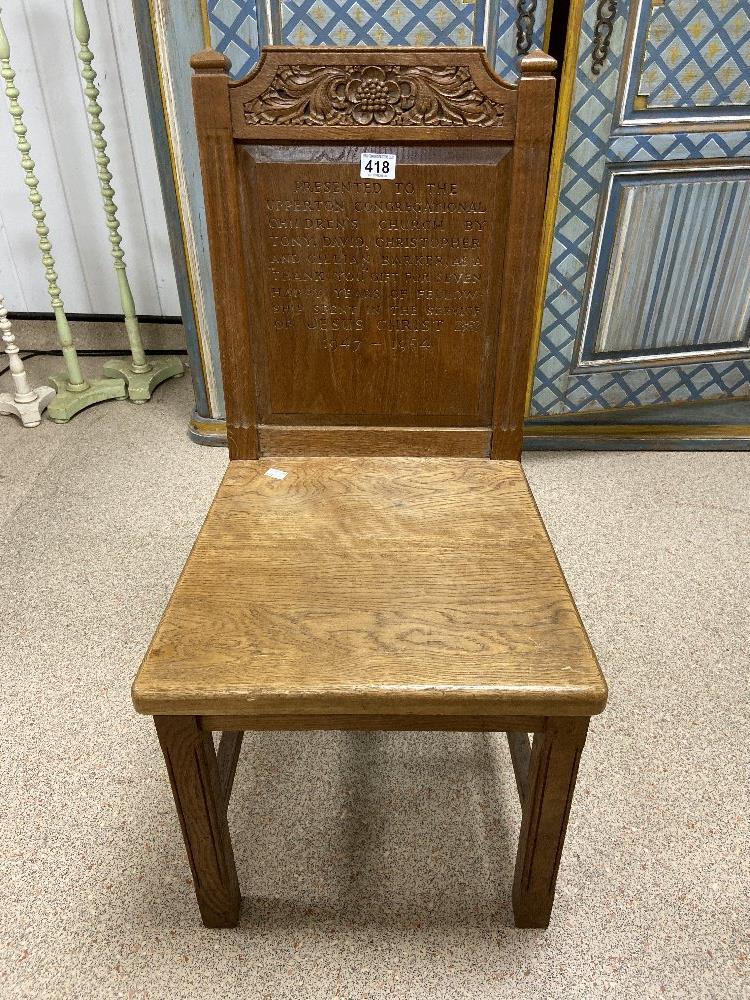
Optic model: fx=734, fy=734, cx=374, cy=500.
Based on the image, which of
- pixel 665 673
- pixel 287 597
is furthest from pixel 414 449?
pixel 665 673

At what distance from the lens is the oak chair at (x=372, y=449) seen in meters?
0.82

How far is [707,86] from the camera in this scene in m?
1.77

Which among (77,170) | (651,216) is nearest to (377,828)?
(651,216)

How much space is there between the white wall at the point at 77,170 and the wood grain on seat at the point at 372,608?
1.99 meters

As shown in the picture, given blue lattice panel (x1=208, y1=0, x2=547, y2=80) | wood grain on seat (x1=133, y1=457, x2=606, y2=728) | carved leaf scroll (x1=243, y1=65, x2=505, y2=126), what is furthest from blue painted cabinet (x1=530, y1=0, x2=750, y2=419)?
wood grain on seat (x1=133, y1=457, x2=606, y2=728)

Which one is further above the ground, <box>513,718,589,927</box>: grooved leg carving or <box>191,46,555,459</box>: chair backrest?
<box>191,46,555,459</box>: chair backrest

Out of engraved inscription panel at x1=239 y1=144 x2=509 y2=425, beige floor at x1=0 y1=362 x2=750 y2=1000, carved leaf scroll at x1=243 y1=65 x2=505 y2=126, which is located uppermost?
carved leaf scroll at x1=243 y1=65 x2=505 y2=126

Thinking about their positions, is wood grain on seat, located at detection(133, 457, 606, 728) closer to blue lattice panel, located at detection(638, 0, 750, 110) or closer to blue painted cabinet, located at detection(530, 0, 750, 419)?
blue painted cabinet, located at detection(530, 0, 750, 419)

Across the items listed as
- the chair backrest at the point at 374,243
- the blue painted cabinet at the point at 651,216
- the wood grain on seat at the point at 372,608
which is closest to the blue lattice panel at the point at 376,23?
the blue painted cabinet at the point at 651,216

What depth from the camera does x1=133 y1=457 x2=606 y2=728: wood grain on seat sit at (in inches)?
31.2

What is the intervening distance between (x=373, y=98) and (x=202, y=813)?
96cm

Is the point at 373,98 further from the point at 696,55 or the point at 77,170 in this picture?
the point at 77,170

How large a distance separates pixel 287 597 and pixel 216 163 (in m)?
0.60

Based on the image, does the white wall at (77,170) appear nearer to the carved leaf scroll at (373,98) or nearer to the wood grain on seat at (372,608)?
the carved leaf scroll at (373,98)
